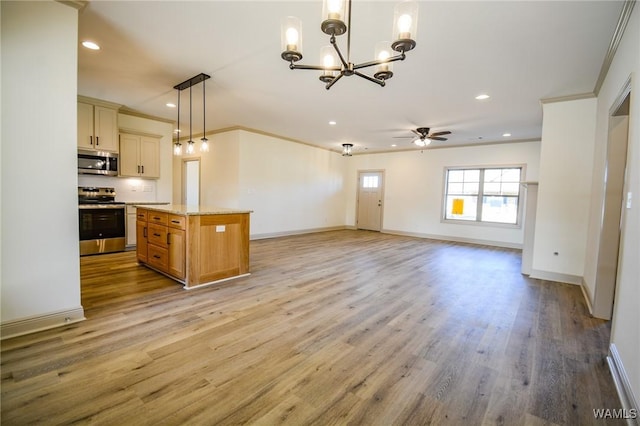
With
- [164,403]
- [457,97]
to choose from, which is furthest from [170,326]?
[457,97]

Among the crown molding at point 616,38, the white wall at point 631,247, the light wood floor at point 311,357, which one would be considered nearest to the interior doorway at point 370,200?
the light wood floor at point 311,357

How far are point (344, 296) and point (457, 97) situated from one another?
3513 millimetres

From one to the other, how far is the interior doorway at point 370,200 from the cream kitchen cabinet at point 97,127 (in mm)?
7163

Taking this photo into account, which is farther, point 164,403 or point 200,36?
point 200,36

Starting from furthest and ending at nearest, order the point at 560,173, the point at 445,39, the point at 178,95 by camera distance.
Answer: the point at 178,95, the point at 560,173, the point at 445,39

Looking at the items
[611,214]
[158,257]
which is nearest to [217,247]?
[158,257]

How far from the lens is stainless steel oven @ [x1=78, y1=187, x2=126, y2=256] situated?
16.1 ft

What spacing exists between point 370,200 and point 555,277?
5964mm

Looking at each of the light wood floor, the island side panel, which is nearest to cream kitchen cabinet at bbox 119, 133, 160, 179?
the light wood floor

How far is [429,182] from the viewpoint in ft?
27.5

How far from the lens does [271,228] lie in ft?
24.6

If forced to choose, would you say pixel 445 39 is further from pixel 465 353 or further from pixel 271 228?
pixel 271 228

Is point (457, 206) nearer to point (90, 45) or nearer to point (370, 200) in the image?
point (370, 200)

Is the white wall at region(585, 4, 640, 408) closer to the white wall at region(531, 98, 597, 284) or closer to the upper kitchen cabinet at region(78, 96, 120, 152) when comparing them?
the white wall at region(531, 98, 597, 284)
